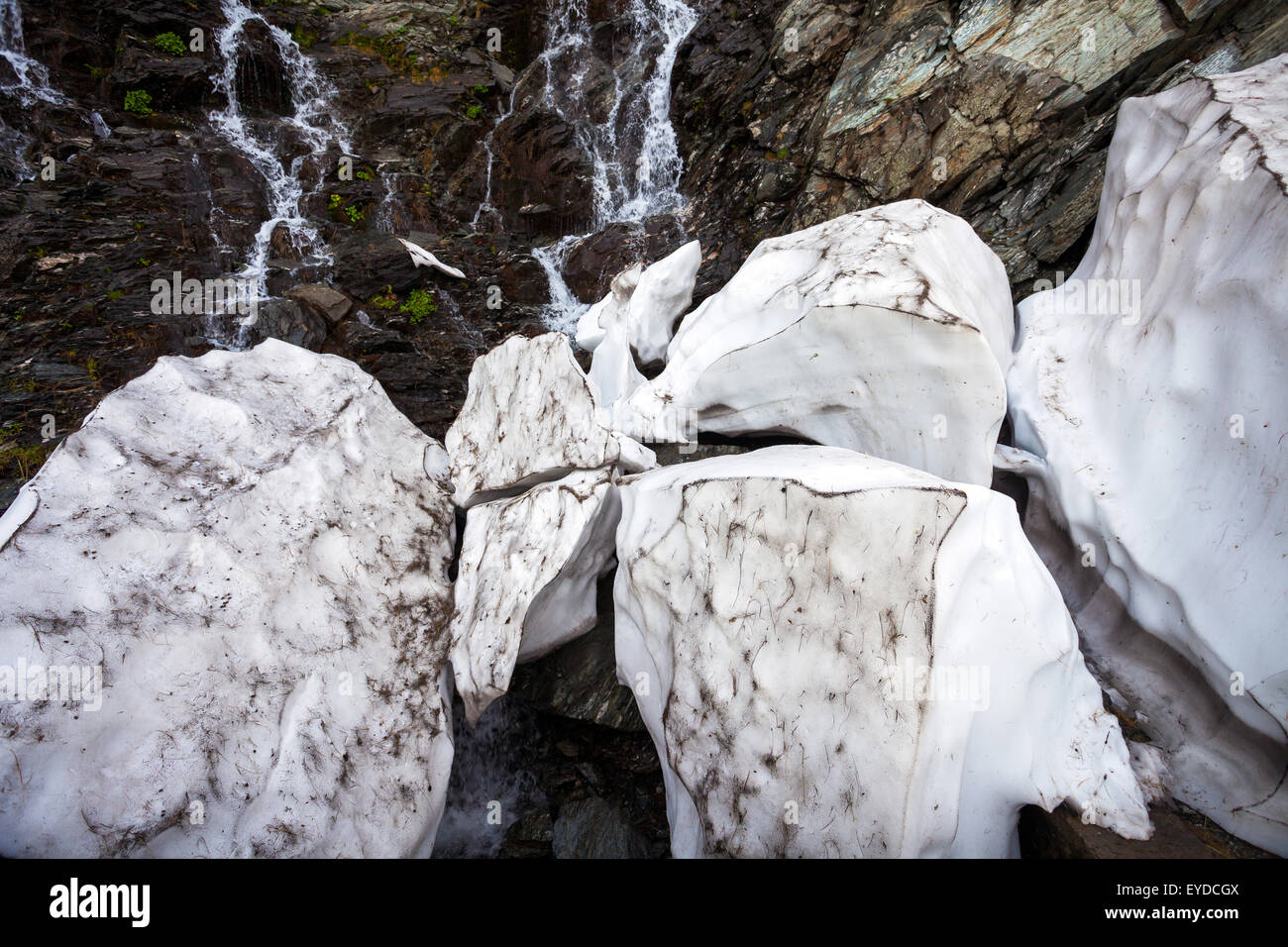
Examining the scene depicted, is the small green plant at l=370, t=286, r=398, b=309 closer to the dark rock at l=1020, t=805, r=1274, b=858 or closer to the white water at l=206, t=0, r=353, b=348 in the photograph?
the white water at l=206, t=0, r=353, b=348

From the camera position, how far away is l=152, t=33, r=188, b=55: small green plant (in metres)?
10.4

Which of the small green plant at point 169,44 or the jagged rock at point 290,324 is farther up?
the small green plant at point 169,44

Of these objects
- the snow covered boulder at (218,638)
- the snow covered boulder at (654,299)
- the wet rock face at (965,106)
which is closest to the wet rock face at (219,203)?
the snow covered boulder at (654,299)

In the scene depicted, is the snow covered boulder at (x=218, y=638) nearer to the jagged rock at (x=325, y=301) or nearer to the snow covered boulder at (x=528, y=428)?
the snow covered boulder at (x=528, y=428)

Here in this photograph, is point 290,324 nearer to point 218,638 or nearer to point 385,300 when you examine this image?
point 385,300

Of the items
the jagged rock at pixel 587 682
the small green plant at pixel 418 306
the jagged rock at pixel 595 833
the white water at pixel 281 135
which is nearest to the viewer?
the jagged rock at pixel 595 833

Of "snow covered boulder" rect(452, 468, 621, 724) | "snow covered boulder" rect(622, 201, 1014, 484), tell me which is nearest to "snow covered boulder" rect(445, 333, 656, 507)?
"snow covered boulder" rect(452, 468, 621, 724)

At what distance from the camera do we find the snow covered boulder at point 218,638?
2574 mm

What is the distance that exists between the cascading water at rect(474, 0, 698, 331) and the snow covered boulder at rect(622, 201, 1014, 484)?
4.16m

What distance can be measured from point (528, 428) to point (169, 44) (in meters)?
11.4

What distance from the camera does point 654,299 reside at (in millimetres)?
5477

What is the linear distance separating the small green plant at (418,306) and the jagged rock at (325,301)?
2.16ft
